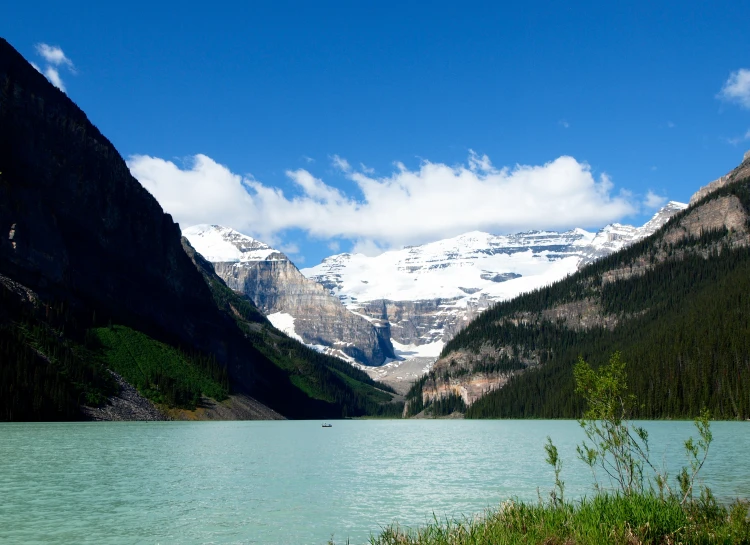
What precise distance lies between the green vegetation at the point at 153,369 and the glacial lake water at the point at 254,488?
91.4m

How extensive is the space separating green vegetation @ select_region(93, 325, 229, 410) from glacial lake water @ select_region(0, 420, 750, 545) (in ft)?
300

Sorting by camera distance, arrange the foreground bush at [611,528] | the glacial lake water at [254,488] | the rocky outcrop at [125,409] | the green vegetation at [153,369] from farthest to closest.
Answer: the green vegetation at [153,369]
the rocky outcrop at [125,409]
the glacial lake water at [254,488]
the foreground bush at [611,528]

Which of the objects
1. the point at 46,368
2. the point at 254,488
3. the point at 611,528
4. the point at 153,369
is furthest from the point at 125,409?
the point at 611,528

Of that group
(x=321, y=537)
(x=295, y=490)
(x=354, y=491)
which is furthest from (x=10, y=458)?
(x=321, y=537)

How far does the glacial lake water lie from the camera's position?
30.8 m

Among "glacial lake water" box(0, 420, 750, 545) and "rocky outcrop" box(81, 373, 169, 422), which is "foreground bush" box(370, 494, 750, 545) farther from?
"rocky outcrop" box(81, 373, 169, 422)

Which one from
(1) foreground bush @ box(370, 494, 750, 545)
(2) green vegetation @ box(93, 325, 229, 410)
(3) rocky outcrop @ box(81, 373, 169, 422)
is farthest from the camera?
(2) green vegetation @ box(93, 325, 229, 410)

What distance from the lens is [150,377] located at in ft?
568

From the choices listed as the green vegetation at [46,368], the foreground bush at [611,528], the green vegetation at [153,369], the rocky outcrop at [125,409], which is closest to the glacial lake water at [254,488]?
the foreground bush at [611,528]

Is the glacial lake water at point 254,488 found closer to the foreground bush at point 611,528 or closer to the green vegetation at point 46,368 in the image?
the foreground bush at point 611,528

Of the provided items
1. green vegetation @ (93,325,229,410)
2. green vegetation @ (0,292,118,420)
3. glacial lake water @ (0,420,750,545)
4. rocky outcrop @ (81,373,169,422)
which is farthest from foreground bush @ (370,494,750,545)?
green vegetation @ (93,325,229,410)

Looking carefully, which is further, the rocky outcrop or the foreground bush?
the rocky outcrop

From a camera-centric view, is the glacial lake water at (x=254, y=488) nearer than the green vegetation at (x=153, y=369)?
Yes

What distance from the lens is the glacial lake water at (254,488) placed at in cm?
3080
